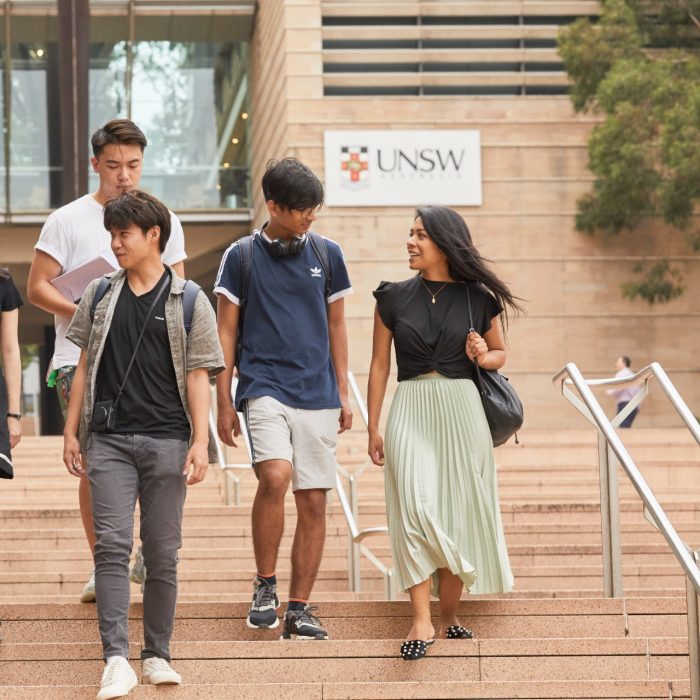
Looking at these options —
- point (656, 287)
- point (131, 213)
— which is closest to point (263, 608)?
point (131, 213)

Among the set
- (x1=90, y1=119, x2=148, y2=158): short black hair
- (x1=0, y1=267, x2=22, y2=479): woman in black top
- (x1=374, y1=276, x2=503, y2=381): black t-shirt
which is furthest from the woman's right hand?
(x1=90, y1=119, x2=148, y2=158): short black hair

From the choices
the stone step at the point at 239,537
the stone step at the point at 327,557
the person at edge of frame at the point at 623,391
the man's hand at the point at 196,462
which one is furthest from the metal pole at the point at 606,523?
the person at edge of frame at the point at 623,391

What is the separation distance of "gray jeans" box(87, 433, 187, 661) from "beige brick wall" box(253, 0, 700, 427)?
16791 mm

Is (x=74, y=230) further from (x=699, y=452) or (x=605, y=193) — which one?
(x=605, y=193)

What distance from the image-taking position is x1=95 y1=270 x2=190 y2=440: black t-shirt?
501 centimetres

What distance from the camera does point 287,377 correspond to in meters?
5.70

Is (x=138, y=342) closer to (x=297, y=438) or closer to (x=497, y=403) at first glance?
(x=297, y=438)

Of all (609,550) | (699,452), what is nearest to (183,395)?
(609,550)

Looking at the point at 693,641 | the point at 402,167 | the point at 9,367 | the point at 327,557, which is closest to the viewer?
the point at 693,641

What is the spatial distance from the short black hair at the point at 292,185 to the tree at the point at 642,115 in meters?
13.9

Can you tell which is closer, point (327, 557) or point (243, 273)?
point (243, 273)

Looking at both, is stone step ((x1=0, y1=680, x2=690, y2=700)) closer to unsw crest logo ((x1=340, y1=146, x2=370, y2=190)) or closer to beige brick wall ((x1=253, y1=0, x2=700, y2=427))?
beige brick wall ((x1=253, y1=0, x2=700, y2=427))

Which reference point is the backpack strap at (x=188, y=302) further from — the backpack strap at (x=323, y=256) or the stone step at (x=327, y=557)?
the stone step at (x=327, y=557)

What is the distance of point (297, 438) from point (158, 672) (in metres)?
1.20
